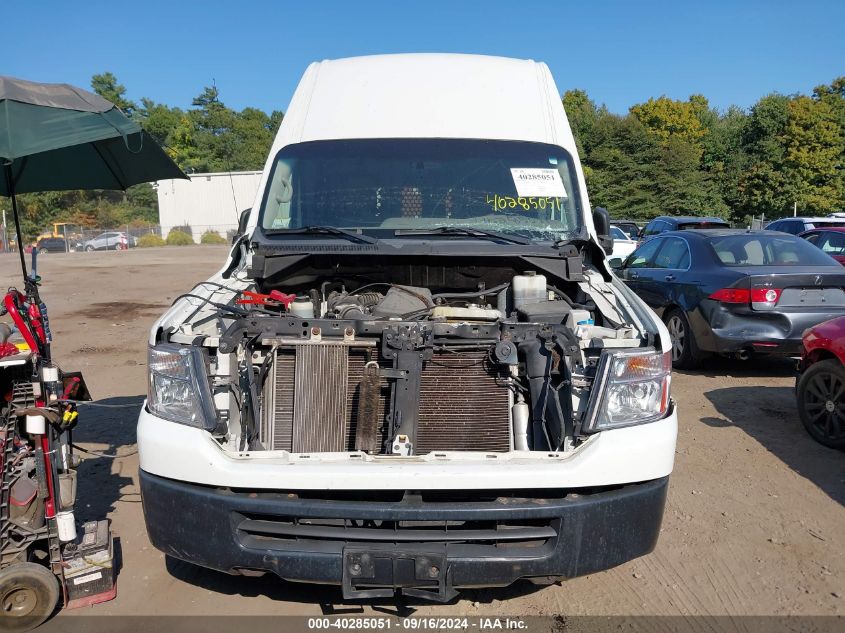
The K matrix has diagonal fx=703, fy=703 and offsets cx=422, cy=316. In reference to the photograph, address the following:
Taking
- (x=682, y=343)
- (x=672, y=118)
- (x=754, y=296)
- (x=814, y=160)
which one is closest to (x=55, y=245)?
(x=682, y=343)

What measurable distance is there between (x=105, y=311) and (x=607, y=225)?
11705 millimetres

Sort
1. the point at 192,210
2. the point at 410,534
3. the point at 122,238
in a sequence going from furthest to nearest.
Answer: the point at 122,238 < the point at 192,210 < the point at 410,534

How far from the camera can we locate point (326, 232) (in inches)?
168

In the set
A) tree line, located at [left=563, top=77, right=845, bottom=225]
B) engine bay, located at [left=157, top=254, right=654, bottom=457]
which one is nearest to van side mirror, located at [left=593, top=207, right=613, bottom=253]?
engine bay, located at [left=157, top=254, right=654, bottom=457]

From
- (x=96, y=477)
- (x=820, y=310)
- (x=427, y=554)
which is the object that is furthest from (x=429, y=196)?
(x=820, y=310)

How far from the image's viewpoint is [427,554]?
2.82m

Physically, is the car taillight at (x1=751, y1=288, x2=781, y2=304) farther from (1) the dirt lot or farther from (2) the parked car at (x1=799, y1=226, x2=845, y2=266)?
(2) the parked car at (x1=799, y1=226, x2=845, y2=266)

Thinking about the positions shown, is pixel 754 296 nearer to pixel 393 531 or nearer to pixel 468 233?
pixel 468 233

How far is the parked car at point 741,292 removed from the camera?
7289mm

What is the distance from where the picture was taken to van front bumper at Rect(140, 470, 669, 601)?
112 inches

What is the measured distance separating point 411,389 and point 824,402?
13.3ft

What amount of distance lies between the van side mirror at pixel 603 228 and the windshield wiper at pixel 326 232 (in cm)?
167

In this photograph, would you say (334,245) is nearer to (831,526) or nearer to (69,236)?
(831,526)

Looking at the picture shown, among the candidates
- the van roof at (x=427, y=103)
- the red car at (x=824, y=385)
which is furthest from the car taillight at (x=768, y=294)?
the van roof at (x=427, y=103)
